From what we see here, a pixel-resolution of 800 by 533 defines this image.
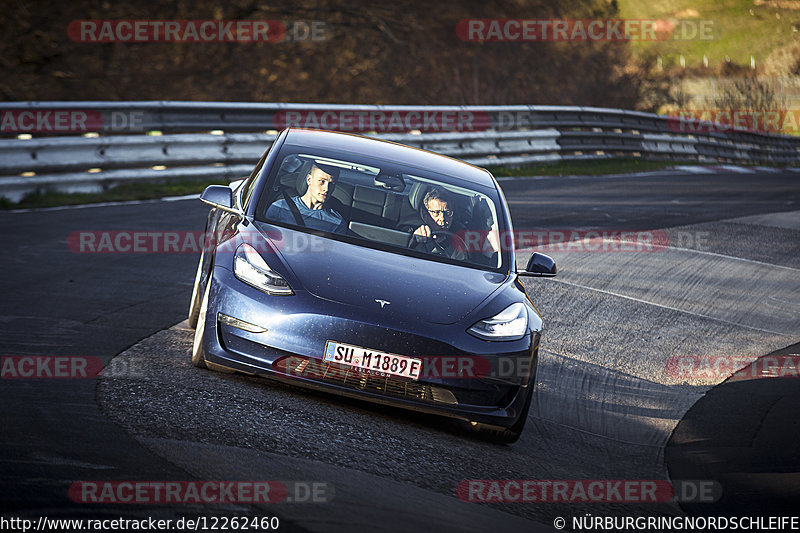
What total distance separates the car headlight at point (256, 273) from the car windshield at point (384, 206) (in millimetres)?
542

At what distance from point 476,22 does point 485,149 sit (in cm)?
1690

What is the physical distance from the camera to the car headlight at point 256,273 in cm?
554

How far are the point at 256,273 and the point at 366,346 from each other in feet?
2.67

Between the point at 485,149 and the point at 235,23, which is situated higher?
the point at 235,23

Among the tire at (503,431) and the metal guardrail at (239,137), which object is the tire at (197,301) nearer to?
the tire at (503,431)

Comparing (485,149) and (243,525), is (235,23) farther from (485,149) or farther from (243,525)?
(243,525)

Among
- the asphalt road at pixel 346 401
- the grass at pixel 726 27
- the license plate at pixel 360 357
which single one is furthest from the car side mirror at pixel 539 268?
the grass at pixel 726 27

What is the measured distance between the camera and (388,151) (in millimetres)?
7246

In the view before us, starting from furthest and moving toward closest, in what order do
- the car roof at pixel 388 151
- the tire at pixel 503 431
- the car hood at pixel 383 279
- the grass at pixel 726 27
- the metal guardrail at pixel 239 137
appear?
1. the grass at pixel 726 27
2. the metal guardrail at pixel 239 137
3. the car roof at pixel 388 151
4. the tire at pixel 503 431
5. the car hood at pixel 383 279

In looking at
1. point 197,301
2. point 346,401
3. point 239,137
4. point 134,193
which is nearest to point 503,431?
point 346,401

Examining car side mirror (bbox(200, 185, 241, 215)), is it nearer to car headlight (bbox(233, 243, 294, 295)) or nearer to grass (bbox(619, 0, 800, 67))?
car headlight (bbox(233, 243, 294, 295))

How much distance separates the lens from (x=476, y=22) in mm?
36844

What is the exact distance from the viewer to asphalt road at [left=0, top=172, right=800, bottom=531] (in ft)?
13.8

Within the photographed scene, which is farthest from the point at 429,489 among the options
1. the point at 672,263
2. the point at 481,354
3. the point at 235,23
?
the point at 235,23
